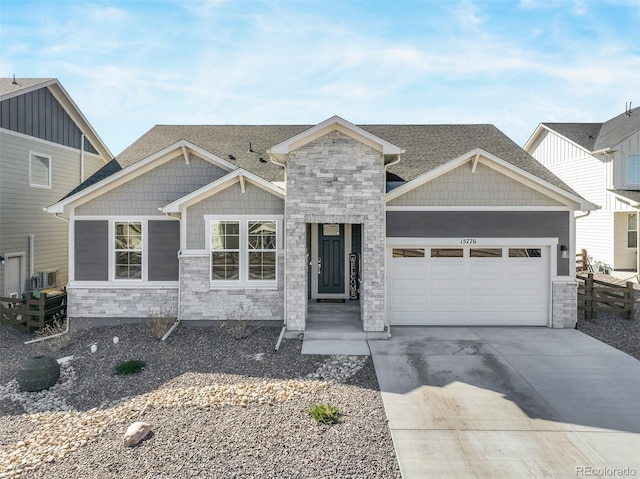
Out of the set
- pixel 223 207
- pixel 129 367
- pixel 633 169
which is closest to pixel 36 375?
pixel 129 367

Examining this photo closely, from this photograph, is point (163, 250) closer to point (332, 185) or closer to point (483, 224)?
point (332, 185)

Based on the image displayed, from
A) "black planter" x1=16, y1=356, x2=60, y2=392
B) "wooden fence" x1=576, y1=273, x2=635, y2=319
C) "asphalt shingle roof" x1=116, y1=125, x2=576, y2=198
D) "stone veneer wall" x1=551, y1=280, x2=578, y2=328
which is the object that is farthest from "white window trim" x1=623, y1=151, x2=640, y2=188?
"black planter" x1=16, y1=356, x2=60, y2=392

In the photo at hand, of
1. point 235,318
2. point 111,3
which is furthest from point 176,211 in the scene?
point 111,3

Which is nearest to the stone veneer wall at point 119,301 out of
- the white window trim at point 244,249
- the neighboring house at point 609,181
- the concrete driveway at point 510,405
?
the white window trim at point 244,249

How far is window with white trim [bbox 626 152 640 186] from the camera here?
17.6 m

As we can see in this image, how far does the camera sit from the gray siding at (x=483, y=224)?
10438 mm

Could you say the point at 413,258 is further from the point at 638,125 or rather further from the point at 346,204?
the point at 638,125

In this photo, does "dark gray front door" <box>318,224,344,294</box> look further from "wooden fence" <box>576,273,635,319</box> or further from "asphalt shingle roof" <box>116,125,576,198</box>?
"wooden fence" <box>576,273,635,319</box>

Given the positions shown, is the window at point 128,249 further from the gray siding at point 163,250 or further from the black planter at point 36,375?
the black planter at point 36,375

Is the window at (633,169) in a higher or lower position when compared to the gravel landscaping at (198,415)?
higher

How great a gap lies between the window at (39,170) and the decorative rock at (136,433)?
37.1 ft

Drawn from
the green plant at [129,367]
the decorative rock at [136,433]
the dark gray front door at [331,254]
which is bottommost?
the decorative rock at [136,433]

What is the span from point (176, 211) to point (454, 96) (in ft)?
32.3

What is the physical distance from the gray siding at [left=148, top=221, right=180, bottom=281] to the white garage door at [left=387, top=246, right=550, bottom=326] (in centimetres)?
595
